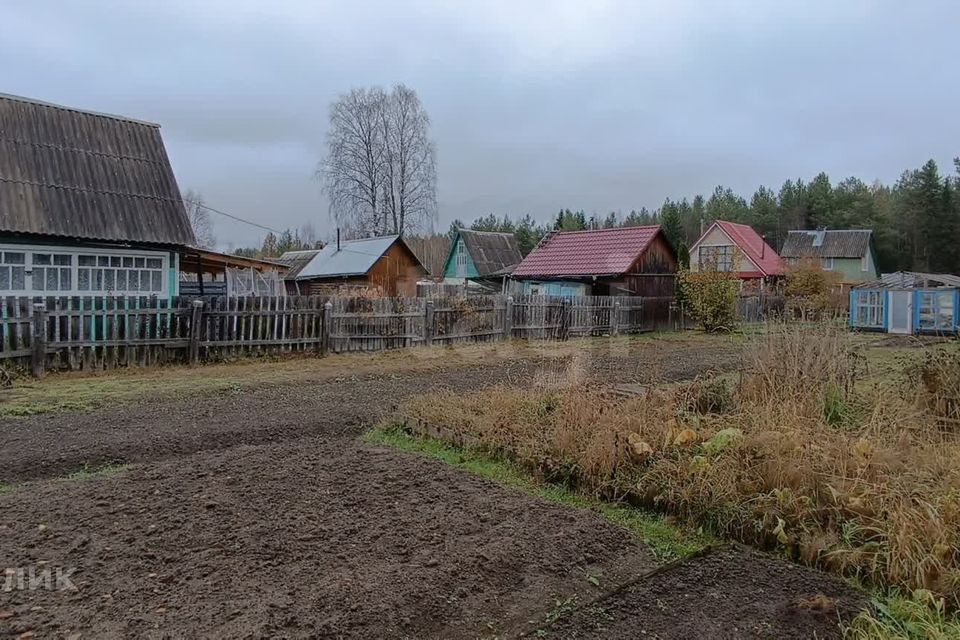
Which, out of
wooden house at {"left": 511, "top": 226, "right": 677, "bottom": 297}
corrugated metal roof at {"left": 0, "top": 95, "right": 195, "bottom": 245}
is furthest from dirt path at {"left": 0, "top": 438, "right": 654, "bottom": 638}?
wooden house at {"left": 511, "top": 226, "right": 677, "bottom": 297}

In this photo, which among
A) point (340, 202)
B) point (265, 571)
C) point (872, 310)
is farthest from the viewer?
point (340, 202)

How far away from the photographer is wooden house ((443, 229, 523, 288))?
141ft

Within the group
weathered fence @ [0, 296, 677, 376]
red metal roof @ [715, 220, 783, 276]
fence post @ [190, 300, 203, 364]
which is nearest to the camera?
weathered fence @ [0, 296, 677, 376]

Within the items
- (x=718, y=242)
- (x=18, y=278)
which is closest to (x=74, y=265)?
(x=18, y=278)

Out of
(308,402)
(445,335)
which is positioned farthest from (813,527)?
(445,335)

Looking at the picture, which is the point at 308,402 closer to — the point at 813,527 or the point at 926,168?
the point at 813,527

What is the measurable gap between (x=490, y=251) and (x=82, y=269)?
32.6m

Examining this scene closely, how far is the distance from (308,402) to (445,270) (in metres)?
39.1

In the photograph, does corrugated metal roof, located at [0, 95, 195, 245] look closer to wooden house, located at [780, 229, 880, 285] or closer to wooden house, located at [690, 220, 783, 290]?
wooden house, located at [690, 220, 783, 290]

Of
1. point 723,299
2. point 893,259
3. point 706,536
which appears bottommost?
point 706,536

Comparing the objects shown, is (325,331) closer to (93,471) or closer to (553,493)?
(93,471)

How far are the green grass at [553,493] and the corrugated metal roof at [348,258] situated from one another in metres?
23.6

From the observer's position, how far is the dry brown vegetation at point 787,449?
11.8ft

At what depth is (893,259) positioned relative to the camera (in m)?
53.0
